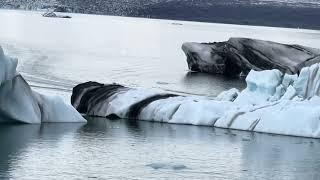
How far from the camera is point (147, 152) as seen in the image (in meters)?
13.7

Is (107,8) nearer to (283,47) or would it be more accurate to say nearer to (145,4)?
(145,4)

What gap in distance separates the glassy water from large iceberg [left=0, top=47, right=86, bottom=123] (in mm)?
318

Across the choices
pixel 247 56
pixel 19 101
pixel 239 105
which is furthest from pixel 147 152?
pixel 247 56

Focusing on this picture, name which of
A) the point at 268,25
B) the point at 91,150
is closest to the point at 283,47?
the point at 91,150

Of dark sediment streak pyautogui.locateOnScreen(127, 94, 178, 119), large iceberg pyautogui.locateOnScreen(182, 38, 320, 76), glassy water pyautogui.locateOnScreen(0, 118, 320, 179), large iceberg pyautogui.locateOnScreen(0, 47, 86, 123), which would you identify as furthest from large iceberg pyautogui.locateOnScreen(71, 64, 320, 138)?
large iceberg pyautogui.locateOnScreen(182, 38, 320, 76)

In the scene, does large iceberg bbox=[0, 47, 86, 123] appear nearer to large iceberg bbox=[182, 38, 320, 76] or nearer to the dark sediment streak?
the dark sediment streak

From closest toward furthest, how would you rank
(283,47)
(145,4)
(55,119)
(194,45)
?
(55,119), (283,47), (194,45), (145,4)

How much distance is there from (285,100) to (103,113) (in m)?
3.94

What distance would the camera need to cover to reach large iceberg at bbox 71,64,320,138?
634 inches

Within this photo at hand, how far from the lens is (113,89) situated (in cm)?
1809

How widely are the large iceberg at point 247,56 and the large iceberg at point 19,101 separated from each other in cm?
1312

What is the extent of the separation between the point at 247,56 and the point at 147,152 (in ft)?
55.6

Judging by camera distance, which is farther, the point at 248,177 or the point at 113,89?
the point at 113,89

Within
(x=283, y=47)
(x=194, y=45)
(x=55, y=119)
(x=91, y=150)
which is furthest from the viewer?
(x=194, y=45)
